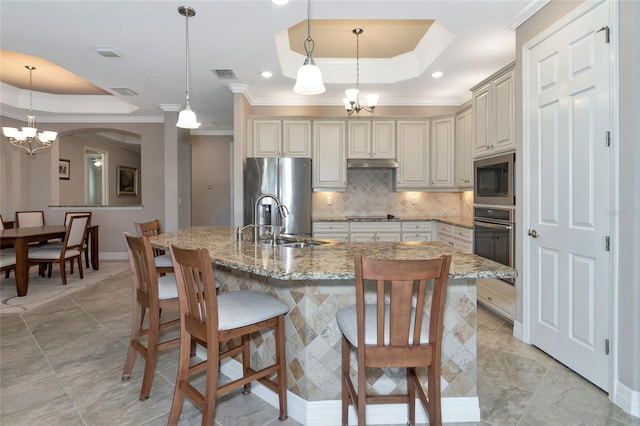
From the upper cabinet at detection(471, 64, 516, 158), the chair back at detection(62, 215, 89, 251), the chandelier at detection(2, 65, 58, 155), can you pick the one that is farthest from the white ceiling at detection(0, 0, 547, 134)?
the chair back at detection(62, 215, 89, 251)

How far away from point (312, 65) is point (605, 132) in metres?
1.76

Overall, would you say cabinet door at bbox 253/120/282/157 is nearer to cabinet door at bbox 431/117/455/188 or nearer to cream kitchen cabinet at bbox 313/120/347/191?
Result: cream kitchen cabinet at bbox 313/120/347/191

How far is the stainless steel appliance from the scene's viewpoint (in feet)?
9.71

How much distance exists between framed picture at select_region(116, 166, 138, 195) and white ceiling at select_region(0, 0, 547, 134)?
374cm

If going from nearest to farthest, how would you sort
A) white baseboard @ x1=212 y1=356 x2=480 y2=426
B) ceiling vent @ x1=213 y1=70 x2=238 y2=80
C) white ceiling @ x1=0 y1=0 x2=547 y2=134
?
1. white baseboard @ x1=212 y1=356 x2=480 y2=426
2. white ceiling @ x1=0 y1=0 x2=547 y2=134
3. ceiling vent @ x1=213 y1=70 x2=238 y2=80

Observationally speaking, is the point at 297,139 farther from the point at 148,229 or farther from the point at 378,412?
the point at 378,412

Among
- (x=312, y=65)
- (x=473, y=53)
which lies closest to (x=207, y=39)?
(x=312, y=65)

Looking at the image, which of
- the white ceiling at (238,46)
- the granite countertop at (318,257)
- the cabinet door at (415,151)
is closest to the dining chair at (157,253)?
the granite countertop at (318,257)

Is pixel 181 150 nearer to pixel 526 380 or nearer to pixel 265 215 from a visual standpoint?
pixel 265 215

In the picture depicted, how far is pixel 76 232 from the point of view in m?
4.76

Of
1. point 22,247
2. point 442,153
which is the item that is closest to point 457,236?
point 442,153

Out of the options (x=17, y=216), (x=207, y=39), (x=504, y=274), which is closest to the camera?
(x=504, y=274)

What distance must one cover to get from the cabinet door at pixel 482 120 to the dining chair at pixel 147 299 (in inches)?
121

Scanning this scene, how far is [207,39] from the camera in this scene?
123 inches
